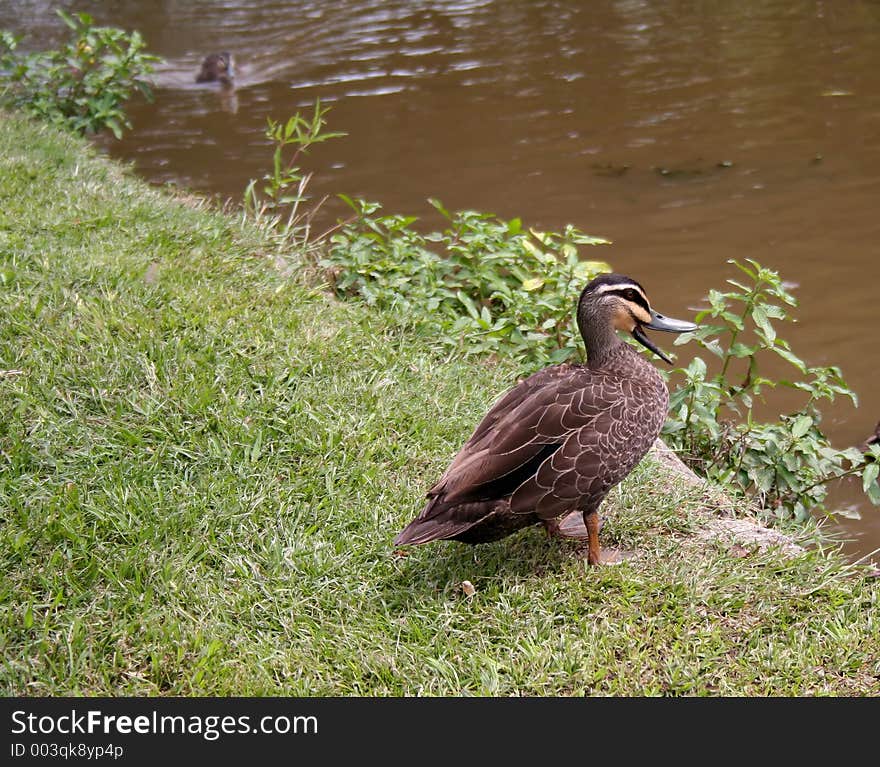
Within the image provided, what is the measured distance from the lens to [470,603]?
3266 mm

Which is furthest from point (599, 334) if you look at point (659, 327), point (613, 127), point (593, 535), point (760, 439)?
point (613, 127)

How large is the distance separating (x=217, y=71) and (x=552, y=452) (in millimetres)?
9581

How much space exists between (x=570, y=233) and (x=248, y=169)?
446cm

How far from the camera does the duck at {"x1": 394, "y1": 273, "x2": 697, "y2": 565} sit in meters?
3.18

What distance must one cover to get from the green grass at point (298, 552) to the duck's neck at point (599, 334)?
0.64 m

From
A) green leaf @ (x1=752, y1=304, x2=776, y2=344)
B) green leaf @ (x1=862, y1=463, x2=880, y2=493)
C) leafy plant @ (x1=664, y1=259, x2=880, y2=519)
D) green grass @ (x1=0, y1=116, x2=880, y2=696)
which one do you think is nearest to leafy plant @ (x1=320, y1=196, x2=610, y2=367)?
green grass @ (x1=0, y1=116, x2=880, y2=696)

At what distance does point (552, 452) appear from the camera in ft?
10.7

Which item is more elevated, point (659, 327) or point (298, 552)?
point (659, 327)

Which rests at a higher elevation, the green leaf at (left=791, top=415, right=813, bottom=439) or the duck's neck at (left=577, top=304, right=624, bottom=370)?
the duck's neck at (left=577, top=304, right=624, bottom=370)

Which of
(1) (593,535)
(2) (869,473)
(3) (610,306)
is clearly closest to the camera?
(1) (593,535)

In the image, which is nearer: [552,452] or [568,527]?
[552,452]

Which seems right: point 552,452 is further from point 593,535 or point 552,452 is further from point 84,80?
point 84,80

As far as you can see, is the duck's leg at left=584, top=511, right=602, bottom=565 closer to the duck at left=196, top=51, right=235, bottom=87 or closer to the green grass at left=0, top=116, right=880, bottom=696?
the green grass at left=0, top=116, right=880, bottom=696

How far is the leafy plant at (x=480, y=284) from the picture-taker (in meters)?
5.00
